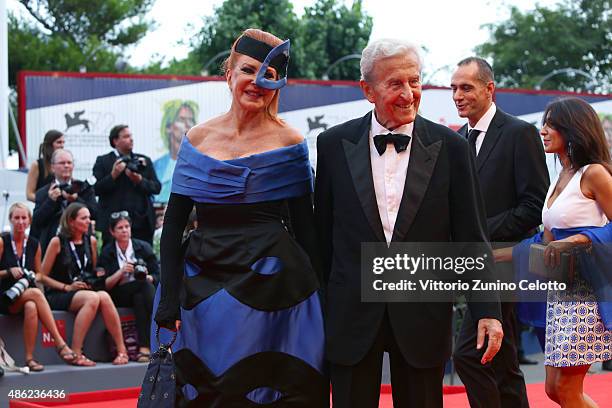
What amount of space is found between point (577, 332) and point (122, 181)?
553cm

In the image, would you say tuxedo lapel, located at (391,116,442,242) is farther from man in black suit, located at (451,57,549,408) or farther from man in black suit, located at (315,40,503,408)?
man in black suit, located at (451,57,549,408)

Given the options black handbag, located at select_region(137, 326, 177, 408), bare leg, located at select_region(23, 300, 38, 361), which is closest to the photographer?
bare leg, located at select_region(23, 300, 38, 361)

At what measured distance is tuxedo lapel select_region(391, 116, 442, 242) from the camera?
3992 mm

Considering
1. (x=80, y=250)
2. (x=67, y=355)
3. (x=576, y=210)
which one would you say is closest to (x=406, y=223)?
(x=576, y=210)

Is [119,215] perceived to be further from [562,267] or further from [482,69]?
Result: [562,267]

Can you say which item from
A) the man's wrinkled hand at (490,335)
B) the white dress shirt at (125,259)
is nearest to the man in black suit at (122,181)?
the white dress shirt at (125,259)

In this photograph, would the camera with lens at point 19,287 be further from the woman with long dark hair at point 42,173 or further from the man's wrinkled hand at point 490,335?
the man's wrinkled hand at point 490,335

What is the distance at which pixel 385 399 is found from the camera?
23.9 ft

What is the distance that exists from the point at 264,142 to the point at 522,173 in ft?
5.93

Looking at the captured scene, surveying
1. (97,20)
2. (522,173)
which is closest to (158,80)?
(522,173)

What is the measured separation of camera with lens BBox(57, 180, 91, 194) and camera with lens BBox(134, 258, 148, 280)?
85 centimetres

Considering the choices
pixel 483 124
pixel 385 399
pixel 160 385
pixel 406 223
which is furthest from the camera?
pixel 385 399

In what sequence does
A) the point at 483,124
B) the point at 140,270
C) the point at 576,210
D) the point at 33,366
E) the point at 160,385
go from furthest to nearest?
the point at 140,270 → the point at 33,366 → the point at 483,124 → the point at 576,210 → the point at 160,385

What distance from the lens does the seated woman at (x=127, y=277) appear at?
9.29 metres
